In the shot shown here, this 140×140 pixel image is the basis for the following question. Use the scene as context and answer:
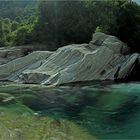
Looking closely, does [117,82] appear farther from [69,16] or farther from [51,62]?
[69,16]

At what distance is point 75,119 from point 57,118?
3.69ft

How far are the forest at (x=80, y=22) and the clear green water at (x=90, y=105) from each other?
15451mm

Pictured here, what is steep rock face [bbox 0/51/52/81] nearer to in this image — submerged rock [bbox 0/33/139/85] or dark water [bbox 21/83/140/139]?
submerged rock [bbox 0/33/139/85]

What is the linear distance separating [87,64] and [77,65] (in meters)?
1.22

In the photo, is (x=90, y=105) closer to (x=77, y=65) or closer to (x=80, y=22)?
(x=77, y=65)

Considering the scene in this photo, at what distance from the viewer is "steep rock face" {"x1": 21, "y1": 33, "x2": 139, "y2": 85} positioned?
38688mm

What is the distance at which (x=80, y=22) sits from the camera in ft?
181

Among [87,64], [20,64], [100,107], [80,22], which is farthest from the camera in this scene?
[80,22]

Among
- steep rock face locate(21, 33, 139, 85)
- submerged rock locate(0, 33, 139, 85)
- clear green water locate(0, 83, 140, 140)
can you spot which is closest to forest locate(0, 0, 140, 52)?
submerged rock locate(0, 33, 139, 85)

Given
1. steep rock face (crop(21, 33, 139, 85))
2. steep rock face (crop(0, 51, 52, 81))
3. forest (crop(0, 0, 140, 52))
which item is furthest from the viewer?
forest (crop(0, 0, 140, 52))

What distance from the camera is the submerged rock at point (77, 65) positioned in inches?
1529

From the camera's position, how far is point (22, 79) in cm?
4034

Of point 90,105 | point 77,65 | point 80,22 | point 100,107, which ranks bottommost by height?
point 77,65

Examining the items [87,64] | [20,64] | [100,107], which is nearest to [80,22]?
[20,64]
